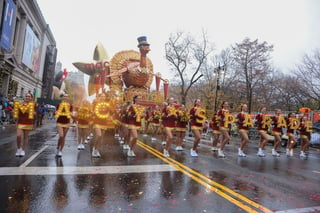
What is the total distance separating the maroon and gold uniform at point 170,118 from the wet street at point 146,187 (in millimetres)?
2136

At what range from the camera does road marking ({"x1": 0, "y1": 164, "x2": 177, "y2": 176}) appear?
4.98 meters

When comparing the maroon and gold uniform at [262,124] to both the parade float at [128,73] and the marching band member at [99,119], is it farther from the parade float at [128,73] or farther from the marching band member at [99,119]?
the parade float at [128,73]

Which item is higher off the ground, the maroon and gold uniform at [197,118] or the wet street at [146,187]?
the maroon and gold uniform at [197,118]

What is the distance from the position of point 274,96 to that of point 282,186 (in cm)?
3899

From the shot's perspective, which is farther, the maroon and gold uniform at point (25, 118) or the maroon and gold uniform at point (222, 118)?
the maroon and gold uniform at point (222, 118)

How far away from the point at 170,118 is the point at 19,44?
34569 millimetres

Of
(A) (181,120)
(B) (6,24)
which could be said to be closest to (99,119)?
(A) (181,120)

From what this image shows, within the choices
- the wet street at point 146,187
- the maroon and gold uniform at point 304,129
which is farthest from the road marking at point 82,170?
the maroon and gold uniform at point 304,129

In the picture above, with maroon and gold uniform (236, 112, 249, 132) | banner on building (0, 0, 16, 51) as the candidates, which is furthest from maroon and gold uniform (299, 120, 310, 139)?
banner on building (0, 0, 16, 51)

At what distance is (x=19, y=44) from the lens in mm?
34469

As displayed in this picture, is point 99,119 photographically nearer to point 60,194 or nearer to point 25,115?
point 25,115

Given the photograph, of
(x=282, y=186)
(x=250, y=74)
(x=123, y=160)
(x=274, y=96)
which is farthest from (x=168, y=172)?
(x=274, y=96)

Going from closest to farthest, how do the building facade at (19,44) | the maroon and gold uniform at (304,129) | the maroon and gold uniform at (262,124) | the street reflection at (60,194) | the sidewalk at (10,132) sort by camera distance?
1. the street reflection at (60,194)
2. the maroon and gold uniform at (262,124)
3. the sidewalk at (10,132)
4. the maroon and gold uniform at (304,129)
5. the building facade at (19,44)

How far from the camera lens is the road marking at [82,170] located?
196 inches
